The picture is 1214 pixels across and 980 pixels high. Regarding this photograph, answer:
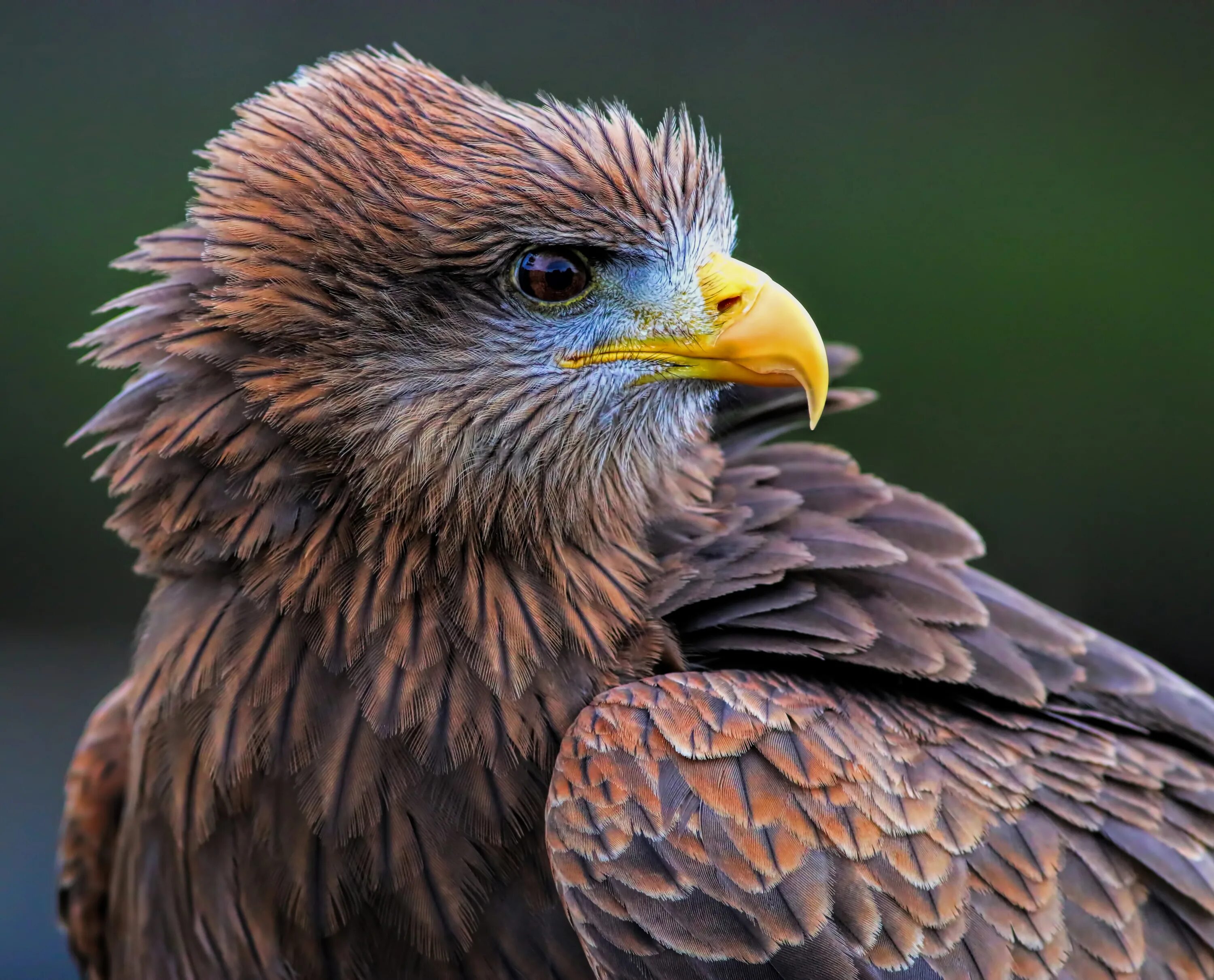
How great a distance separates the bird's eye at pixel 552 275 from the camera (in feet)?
7.86

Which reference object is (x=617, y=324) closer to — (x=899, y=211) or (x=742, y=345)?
(x=742, y=345)

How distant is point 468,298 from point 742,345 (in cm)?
55

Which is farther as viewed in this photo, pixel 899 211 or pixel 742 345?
pixel 899 211

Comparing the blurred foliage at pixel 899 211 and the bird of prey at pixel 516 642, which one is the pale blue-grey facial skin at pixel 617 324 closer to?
the bird of prey at pixel 516 642

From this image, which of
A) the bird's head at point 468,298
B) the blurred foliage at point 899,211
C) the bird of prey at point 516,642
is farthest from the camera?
the blurred foliage at point 899,211

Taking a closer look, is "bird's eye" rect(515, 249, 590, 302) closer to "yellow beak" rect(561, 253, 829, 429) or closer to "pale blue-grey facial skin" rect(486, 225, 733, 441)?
"pale blue-grey facial skin" rect(486, 225, 733, 441)

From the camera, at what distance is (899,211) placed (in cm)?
645

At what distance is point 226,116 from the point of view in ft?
19.6

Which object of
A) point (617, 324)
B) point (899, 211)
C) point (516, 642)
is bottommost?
point (516, 642)

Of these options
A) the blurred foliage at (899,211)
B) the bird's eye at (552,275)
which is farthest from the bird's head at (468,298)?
the blurred foliage at (899,211)

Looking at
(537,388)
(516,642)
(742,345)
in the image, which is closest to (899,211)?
(742,345)

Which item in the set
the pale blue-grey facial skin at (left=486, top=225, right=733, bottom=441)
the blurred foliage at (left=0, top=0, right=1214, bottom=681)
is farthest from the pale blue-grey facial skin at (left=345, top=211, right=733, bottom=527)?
the blurred foliage at (left=0, top=0, right=1214, bottom=681)

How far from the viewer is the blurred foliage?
19.8 feet

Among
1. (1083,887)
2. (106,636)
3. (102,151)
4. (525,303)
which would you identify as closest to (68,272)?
(102,151)
